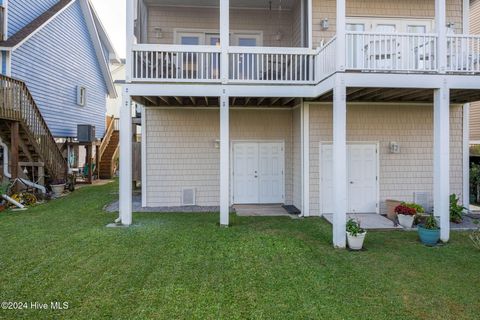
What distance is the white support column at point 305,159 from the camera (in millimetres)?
9062

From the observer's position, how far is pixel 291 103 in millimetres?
10039

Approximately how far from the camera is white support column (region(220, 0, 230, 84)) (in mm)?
7617

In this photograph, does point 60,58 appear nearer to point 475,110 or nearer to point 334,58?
point 334,58

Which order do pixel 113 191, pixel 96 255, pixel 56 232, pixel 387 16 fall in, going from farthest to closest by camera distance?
pixel 113 191 → pixel 387 16 → pixel 56 232 → pixel 96 255

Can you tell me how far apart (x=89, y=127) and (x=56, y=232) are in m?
9.26

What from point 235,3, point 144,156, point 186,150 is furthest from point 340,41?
point 144,156

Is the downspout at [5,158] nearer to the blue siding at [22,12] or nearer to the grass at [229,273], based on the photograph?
the blue siding at [22,12]

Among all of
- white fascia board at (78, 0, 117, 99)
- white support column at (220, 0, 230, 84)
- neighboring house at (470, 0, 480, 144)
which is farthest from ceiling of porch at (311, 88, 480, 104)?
white fascia board at (78, 0, 117, 99)

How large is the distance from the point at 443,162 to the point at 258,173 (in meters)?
5.23

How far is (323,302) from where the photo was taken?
4.02m

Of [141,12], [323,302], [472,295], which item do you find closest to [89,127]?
[141,12]

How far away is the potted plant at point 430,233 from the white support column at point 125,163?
6.27 metres

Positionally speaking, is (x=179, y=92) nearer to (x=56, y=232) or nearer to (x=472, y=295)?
(x=56, y=232)

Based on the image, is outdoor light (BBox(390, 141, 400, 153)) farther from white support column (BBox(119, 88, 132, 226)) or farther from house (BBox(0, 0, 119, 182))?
house (BBox(0, 0, 119, 182))
